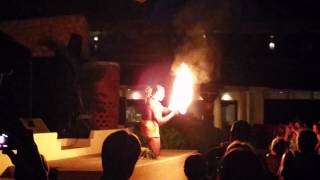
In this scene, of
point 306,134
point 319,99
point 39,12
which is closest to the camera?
point 306,134

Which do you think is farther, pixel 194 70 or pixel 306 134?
pixel 194 70

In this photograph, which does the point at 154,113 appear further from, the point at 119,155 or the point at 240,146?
the point at 119,155

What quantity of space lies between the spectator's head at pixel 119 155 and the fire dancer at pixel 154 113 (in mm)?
7099

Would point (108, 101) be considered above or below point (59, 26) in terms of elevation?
below

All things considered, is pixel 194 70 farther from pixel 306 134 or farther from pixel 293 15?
pixel 306 134

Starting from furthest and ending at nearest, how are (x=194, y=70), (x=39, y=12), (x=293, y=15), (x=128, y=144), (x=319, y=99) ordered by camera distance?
(x=319, y=99), (x=293, y=15), (x=194, y=70), (x=39, y=12), (x=128, y=144)

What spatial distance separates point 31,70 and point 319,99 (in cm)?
1085

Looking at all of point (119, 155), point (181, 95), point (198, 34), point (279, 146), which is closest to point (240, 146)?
point (119, 155)

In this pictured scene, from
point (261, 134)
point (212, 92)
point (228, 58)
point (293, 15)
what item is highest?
point (293, 15)

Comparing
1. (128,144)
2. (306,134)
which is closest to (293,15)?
(306,134)

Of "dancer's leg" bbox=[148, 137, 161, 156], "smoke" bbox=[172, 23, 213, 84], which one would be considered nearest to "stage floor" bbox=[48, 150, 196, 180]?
"dancer's leg" bbox=[148, 137, 161, 156]

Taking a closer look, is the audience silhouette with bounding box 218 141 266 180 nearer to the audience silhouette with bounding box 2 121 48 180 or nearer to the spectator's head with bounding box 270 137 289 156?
the audience silhouette with bounding box 2 121 48 180

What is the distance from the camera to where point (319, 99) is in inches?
847

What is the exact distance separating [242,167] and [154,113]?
6.18 metres
